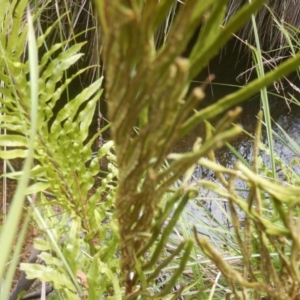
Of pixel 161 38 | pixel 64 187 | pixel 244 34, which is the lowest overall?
pixel 64 187

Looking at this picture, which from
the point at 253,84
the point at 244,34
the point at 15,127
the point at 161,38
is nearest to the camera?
the point at 253,84

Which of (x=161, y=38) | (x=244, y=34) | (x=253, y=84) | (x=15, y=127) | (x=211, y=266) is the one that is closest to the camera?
(x=253, y=84)

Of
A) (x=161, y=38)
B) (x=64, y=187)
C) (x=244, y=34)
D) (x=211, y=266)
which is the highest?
(x=244, y=34)

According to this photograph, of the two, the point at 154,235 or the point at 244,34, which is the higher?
the point at 244,34

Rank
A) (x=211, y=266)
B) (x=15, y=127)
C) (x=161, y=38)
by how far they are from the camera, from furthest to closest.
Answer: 1. (x=161, y=38)
2. (x=211, y=266)
3. (x=15, y=127)

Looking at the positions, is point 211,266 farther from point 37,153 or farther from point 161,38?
point 161,38

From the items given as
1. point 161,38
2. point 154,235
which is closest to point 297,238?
point 154,235

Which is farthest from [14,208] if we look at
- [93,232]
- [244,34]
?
[244,34]

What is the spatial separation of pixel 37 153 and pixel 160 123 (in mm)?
371

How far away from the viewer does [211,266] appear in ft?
2.21

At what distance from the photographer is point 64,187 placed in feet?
1.69

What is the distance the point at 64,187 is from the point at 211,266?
0.92 ft

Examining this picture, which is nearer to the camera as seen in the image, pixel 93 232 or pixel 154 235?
pixel 154 235

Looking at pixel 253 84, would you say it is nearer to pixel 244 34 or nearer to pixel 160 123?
pixel 160 123
